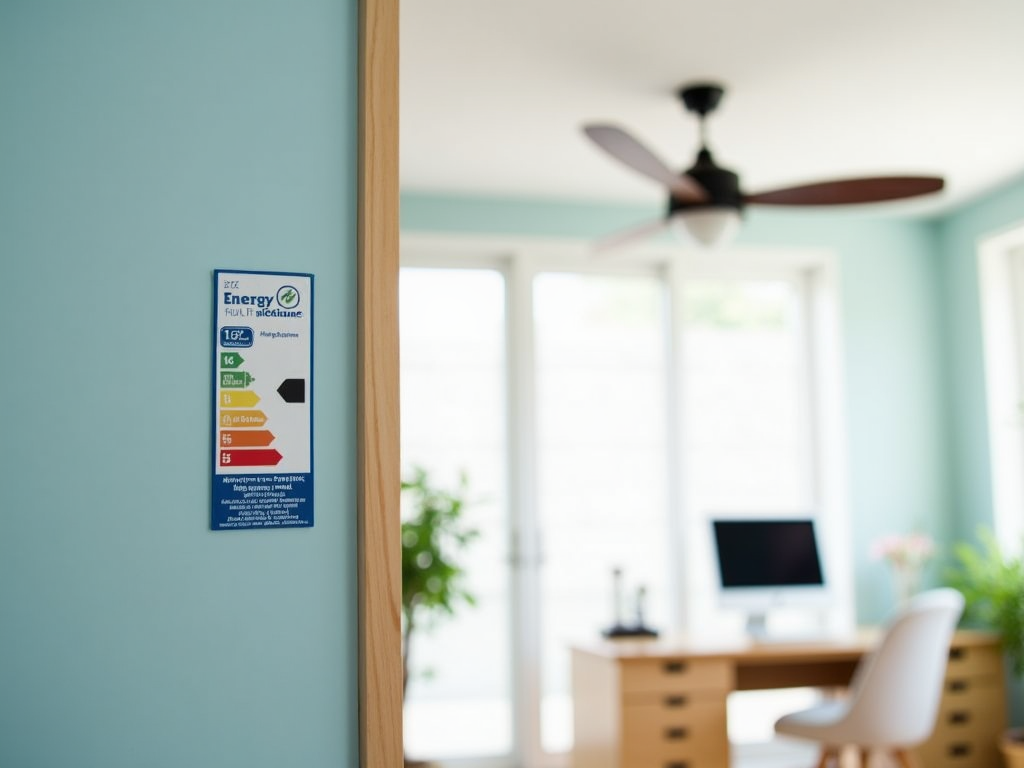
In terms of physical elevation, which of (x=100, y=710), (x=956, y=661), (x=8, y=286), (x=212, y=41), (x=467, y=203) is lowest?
(x=956, y=661)

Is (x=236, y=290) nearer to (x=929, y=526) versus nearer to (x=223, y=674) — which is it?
(x=223, y=674)

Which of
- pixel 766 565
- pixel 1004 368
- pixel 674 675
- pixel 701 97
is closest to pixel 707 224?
pixel 701 97

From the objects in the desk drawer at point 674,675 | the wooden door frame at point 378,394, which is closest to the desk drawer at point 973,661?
the desk drawer at point 674,675

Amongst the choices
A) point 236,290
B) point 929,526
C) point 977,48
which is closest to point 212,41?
point 236,290

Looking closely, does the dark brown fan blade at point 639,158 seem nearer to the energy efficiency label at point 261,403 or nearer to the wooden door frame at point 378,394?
the wooden door frame at point 378,394

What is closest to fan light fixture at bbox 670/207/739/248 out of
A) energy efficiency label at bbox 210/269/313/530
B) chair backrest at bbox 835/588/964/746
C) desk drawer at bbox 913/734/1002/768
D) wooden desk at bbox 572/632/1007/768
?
chair backrest at bbox 835/588/964/746

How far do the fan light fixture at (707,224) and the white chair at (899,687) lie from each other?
1.41 m

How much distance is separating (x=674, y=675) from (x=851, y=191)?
181 centimetres

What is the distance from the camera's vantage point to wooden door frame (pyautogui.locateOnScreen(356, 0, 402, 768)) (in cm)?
138

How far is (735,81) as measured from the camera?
3.41m

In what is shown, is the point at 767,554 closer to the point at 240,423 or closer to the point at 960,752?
the point at 960,752

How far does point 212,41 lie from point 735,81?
2357 millimetres

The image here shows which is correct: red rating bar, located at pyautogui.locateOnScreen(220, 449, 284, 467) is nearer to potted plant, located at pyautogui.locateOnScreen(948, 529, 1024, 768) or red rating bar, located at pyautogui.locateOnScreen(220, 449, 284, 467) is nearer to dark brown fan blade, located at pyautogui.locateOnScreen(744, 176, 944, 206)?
dark brown fan blade, located at pyautogui.locateOnScreen(744, 176, 944, 206)

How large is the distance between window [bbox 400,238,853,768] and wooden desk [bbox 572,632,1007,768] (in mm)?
568
